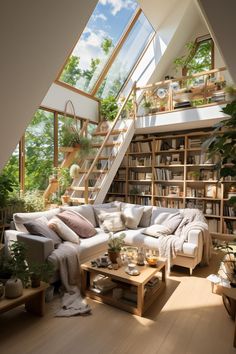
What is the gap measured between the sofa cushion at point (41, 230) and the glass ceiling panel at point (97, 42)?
340cm

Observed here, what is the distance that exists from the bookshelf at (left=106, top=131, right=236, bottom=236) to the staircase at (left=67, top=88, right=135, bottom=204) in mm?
854

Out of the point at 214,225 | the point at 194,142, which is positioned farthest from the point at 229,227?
the point at 194,142

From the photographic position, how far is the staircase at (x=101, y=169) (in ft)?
14.6

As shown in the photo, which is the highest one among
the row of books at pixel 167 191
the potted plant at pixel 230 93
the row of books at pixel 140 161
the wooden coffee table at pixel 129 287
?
the potted plant at pixel 230 93

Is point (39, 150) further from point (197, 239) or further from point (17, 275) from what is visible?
point (197, 239)

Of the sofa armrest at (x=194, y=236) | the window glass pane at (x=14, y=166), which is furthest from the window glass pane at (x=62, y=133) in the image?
the sofa armrest at (x=194, y=236)

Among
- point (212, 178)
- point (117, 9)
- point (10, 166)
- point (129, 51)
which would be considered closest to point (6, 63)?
point (10, 166)

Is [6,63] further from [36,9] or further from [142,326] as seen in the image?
[142,326]

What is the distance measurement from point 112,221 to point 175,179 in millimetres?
2169

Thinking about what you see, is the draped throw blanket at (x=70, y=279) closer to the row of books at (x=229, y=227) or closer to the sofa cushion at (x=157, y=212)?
the sofa cushion at (x=157, y=212)

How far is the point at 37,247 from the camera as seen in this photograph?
267cm

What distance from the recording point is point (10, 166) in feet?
13.7

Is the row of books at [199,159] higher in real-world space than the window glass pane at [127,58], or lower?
lower

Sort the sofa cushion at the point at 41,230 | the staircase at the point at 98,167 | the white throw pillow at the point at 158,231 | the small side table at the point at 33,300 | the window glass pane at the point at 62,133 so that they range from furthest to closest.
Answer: the window glass pane at the point at 62,133 → the staircase at the point at 98,167 → the white throw pillow at the point at 158,231 → the sofa cushion at the point at 41,230 → the small side table at the point at 33,300
